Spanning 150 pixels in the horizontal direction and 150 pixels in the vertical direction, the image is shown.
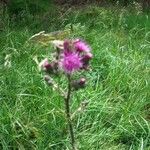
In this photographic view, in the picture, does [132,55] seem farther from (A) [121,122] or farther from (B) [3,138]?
(B) [3,138]

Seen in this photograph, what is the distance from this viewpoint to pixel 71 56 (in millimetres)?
2742

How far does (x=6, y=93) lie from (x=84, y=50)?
2271 mm

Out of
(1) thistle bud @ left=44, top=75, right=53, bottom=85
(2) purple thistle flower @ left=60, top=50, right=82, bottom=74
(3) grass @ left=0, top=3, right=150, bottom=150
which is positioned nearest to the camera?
(2) purple thistle flower @ left=60, top=50, right=82, bottom=74

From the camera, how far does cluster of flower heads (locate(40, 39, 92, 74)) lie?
2740 millimetres

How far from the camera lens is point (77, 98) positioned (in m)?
4.74

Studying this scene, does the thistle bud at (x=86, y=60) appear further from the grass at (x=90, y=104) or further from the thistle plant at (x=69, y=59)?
the grass at (x=90, y=104)

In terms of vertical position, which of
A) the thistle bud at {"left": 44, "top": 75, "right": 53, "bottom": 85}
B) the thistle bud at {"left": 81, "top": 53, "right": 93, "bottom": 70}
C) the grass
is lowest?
the grass

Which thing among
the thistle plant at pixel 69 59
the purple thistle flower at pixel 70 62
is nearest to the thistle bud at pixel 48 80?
the thistle plant at pixel 69 59

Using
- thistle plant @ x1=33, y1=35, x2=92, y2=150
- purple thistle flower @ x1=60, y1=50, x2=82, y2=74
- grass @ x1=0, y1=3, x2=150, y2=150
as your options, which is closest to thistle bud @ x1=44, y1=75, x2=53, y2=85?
thistle plant @ x1=33, y1=35, x2=92, y2=150

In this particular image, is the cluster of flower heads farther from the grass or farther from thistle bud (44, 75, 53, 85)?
the grass

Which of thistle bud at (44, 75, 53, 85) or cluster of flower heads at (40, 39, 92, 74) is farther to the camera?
thistle bud at (44, 75, 53, 85)

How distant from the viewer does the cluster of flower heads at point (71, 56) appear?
274 centimetres

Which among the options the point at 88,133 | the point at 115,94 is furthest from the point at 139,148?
the point at 115,94

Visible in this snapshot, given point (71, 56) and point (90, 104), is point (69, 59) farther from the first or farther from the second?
point (90, 104)
